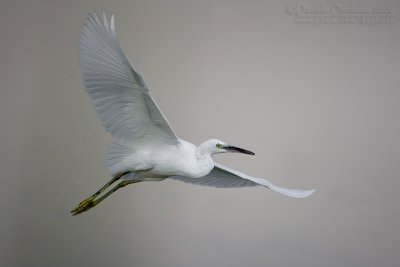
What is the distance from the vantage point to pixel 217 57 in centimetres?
267

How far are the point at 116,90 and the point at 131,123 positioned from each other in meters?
0.13

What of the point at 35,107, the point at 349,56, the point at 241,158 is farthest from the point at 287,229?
the point at 35,107

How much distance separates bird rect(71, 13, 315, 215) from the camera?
149cm

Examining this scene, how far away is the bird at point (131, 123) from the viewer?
1.49 meters

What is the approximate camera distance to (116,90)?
1.58m
